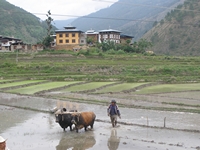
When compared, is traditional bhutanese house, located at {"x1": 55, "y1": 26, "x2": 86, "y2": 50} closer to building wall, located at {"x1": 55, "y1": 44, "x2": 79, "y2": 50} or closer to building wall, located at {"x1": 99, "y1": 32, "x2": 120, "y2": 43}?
building wall, located at {"x1": 55, "y1": 44, "x2": 79, "y2": 50}

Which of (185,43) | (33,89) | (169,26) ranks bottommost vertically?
(33,89)

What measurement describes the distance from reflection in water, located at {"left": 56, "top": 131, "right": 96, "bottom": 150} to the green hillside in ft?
268

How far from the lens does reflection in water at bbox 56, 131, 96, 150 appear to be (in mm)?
9914

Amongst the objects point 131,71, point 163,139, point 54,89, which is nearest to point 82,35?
point 131,71

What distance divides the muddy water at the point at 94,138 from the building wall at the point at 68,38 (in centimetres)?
5047

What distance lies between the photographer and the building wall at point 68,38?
207 ft

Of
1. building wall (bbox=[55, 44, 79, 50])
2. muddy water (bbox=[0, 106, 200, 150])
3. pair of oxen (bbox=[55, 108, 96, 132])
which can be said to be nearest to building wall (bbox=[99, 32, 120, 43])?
building wall (bbox=[55, 44, 79, 50])

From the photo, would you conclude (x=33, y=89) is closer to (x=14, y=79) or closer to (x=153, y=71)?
(x=14, y=79)

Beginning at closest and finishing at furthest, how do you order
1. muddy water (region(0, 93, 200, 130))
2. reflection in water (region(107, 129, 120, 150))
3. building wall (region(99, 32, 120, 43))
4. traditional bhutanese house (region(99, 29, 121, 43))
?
reflection in water (region(107, 129, 120, 150)), muddy water (region(0, 93, 200, 130)), traditional bhutanese house (region(99, 29, 121, 43)), building wall (region(99, 32, 120, 43))

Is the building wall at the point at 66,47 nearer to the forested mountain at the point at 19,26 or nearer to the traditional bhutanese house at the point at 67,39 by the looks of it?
the traditional bhutanese house at the point at 67,39

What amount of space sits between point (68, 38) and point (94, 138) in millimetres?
53730

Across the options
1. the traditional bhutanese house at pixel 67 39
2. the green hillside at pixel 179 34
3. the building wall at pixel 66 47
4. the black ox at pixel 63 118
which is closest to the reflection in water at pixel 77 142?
the black ox at pixel 63 118

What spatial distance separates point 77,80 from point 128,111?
17912 mm

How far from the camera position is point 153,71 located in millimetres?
39875
